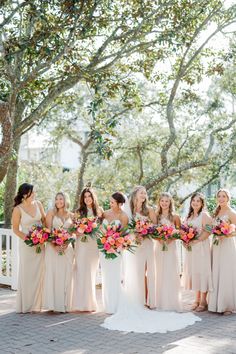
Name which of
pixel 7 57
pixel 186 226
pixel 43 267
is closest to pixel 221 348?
pixel 186 226

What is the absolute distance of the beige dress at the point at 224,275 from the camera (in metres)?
8.55

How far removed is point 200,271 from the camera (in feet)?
28.8

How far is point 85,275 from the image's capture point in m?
8.77

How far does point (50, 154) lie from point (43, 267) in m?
14.6

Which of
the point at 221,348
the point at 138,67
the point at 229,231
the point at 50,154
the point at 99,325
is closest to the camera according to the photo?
the point at 221,348

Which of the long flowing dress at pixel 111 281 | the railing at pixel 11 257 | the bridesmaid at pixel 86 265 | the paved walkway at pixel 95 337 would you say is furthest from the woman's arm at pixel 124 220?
the railing at pixel 11 257

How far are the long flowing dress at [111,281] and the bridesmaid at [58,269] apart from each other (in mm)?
573

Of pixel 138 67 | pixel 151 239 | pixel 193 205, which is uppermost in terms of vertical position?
pixel 138 67

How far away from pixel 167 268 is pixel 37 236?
7.17 feet

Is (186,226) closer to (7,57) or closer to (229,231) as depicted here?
(229,231)

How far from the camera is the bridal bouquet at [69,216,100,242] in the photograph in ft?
27.7

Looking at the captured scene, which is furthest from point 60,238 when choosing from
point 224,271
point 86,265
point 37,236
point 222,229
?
point 224,271

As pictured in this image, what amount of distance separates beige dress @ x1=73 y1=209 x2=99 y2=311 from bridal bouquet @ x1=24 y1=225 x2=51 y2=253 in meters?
0.60

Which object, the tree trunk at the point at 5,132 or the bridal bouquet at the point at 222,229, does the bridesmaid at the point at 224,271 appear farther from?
the tree trunk at the point at 5,132
